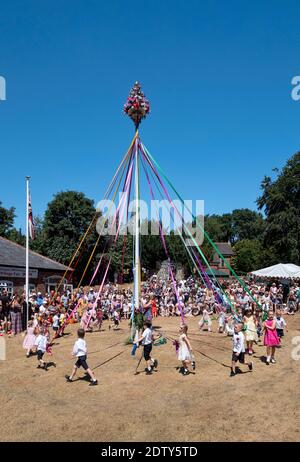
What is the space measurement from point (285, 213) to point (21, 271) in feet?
75.5

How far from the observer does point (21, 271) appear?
22.5 meters

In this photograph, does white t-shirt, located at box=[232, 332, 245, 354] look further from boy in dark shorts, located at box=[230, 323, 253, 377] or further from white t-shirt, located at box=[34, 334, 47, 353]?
white t-shirt, located at box=[34, 334, 47, 353]

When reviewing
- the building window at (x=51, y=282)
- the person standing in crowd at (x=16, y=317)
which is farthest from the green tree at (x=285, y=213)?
the person standing in crowd at (x=16, y=317)

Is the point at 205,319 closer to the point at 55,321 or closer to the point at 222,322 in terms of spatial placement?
the point at 222,322

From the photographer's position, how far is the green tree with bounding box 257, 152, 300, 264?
33312 mm

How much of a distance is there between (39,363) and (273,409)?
605 centimetres

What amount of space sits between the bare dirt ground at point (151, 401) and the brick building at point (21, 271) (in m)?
11.2

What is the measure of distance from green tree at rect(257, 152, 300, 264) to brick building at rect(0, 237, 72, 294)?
63.3ft

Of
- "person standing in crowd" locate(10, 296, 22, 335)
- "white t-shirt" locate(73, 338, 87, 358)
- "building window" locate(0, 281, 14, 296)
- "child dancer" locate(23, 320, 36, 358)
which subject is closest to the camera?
"white t-shirt" locate(73, 338, 87, 358)

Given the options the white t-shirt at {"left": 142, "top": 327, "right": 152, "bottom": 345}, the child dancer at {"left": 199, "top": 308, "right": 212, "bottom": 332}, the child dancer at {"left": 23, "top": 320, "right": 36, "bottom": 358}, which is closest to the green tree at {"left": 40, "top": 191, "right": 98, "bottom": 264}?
the child dancer at {"left": 199, "top": 308, "right": 212, "bottom": 332}

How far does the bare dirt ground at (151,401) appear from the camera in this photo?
19.7ft

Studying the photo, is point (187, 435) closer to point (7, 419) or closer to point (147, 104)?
point (7, 419)

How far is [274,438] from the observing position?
5750mm

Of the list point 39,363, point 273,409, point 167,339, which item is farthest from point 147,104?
point 273,409
